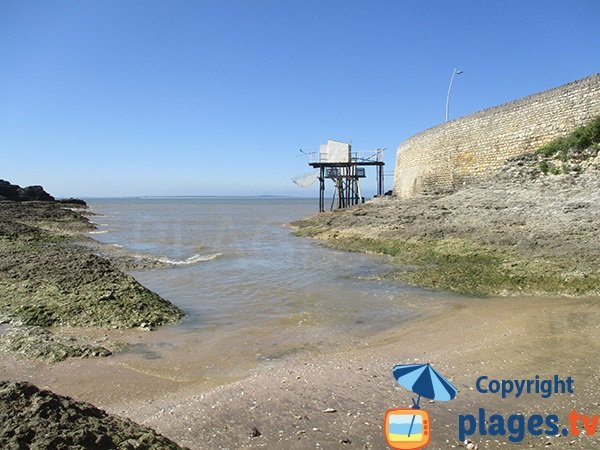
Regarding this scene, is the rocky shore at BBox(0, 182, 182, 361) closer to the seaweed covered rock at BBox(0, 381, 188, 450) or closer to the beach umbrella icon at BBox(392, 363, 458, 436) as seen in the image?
the seaweed covered rock at BBox(0, 381, 188, 450)

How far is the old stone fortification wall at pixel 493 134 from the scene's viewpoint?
15812 mm

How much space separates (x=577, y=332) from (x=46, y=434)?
21.4ft

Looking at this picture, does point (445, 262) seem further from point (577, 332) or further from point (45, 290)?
point (45, 290)

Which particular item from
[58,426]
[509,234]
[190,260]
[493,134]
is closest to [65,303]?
[58,426]

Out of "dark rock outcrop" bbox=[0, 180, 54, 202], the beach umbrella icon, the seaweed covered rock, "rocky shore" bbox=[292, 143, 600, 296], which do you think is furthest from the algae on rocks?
"dark rock outcrop" bbox=[0, 180, 54, 202]

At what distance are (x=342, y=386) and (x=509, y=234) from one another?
30.1 ft

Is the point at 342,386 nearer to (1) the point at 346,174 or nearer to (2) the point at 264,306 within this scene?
(2) the point at 264,306

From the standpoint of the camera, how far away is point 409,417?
358 centimetres

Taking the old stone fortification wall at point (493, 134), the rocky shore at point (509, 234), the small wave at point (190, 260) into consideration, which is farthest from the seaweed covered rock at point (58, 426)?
the old stone fortification wall at point (493, 134)

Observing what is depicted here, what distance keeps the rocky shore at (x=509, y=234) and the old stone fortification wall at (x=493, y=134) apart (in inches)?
58.6

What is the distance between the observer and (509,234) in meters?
12.0

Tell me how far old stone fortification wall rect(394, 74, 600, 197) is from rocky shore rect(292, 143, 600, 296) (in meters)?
1.49

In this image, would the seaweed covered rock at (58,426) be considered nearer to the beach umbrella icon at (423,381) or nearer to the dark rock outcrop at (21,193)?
the beach umbrella icon at (423,381)

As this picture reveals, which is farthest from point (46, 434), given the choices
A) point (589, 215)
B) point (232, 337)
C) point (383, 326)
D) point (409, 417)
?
point (589, 215)
